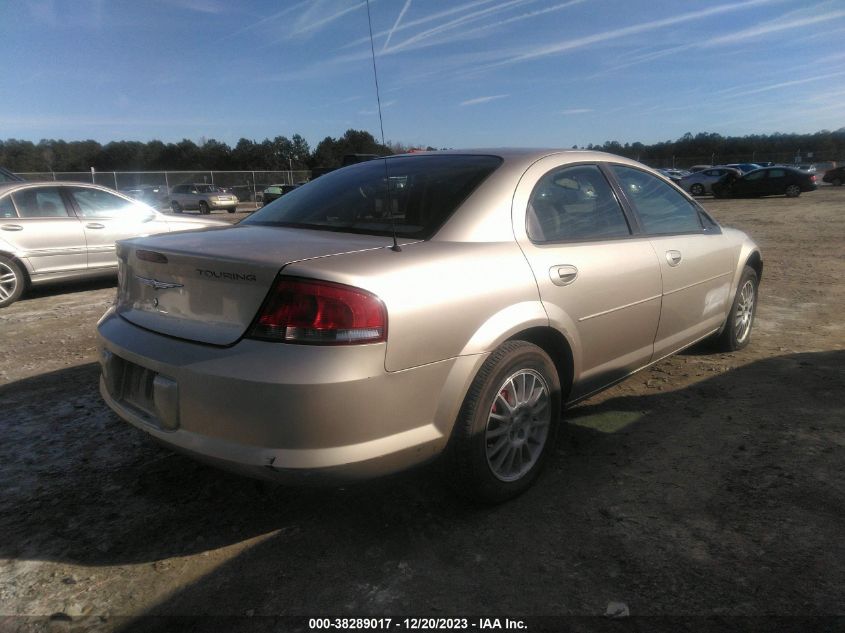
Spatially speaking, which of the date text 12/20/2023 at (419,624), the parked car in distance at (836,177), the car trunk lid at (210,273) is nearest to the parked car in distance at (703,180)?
the parked car in distance at (836,177)

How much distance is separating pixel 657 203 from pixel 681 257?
397 mm

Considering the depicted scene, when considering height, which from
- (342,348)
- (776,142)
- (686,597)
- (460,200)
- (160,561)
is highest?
(776,142)

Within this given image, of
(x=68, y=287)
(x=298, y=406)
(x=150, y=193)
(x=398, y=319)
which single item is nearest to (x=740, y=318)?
(x=398, y=319)

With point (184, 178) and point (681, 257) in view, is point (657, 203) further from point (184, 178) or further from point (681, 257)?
point (184, 178)

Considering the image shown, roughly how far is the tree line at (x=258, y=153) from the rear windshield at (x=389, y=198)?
52531 mm

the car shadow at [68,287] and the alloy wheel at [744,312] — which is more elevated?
the car shadow at [68,287]

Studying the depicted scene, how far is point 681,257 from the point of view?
12.3 feet

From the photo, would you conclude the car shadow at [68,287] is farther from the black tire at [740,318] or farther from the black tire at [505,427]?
the black tire at [740,318]

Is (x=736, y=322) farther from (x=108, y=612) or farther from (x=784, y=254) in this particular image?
(x=784, y=254)

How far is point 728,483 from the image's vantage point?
9.32 ft

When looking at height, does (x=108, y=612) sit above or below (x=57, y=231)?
below

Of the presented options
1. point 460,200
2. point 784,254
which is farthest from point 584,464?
point 784,254

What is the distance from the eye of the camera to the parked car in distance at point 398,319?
206 centimetres

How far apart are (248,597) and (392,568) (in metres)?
0.53
